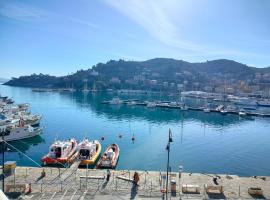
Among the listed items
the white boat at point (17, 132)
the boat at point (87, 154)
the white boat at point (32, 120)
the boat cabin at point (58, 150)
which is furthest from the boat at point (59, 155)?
the white boat at point (32, 120)

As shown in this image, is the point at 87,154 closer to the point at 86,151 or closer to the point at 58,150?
Answer: the point at 86,151

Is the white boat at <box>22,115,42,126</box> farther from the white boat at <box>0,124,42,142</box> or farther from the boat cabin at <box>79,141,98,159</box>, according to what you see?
the boat cabin at <box>79,141,98,159</box>

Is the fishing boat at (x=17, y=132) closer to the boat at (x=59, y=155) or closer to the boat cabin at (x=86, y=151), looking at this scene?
the boat at (x=59, y=155)

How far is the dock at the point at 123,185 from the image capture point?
65.7ft

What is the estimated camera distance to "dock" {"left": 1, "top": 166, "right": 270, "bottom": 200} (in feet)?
65.7

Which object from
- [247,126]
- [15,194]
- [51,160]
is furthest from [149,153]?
[247,126]

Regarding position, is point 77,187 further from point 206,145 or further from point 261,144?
point 261,144

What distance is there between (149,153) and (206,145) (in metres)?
13.5

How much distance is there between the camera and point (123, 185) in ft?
72.3

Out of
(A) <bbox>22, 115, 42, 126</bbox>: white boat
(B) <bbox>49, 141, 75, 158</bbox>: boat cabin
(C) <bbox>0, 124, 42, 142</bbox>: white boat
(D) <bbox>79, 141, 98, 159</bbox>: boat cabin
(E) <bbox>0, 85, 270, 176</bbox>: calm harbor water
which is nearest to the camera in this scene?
(B) <bbox>49, 141, 75, 158</bbox>: boat cabin

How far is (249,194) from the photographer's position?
69.1 ft

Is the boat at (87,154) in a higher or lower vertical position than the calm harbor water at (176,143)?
higher

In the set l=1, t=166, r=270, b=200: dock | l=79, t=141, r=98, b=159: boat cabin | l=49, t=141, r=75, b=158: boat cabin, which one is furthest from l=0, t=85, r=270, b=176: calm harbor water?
l=1, t=166, r=270, b=200: dock

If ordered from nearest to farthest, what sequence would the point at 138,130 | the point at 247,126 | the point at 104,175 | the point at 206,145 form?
the point at 104,175
the point at 206,145
the point at 138,130
the point at 247,126
